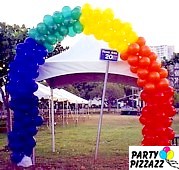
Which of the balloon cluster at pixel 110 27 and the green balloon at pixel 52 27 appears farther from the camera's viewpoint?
the green balloon at pixel 52 27

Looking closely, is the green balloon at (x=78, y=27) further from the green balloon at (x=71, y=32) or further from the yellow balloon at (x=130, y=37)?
the yellow balloon at (x=130, y=37)

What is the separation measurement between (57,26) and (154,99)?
2106mm

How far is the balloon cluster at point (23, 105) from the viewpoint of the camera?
686 centimetres

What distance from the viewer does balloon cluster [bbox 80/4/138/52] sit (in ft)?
23.0

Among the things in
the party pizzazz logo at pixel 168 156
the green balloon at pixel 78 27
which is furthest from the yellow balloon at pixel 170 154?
the green balloon at pixel 78 27

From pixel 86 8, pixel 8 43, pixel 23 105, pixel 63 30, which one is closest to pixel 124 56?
pixel 86 8

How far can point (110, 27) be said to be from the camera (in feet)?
23.2

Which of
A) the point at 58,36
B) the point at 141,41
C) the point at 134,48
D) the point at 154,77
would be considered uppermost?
the point at 58,36

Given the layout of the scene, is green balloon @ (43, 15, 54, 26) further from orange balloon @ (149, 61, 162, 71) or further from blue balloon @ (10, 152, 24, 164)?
blue balloon @ (10, 152, 24, 164)

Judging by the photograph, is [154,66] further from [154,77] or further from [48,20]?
[48,20]

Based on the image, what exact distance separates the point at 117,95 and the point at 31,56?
40963mm

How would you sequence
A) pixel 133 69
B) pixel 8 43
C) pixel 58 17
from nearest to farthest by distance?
pixel 133 69
pixel 58 17
pixel 8 43

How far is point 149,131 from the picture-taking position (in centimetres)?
674

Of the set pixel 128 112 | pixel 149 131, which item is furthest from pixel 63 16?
pixel 128 112
